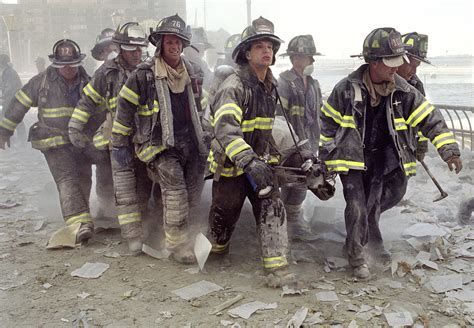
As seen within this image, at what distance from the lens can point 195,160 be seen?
4766 mm

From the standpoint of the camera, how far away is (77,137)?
5.09 metres

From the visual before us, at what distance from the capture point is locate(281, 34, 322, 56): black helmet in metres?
5.62

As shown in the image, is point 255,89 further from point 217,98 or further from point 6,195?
point 6,195

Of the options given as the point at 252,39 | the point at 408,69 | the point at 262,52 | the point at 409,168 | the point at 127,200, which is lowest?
the point at 127,200

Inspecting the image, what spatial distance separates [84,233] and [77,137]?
3.41 ft

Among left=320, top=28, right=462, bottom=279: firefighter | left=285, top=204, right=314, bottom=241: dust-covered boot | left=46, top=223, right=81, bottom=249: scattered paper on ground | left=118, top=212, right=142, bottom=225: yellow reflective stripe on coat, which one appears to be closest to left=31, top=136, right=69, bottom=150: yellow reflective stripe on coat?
left=46, top=223, right=81, bottom=249: scattered paper on ground

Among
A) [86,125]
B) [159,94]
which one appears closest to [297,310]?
[159,94]

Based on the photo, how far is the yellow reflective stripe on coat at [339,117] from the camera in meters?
4.03

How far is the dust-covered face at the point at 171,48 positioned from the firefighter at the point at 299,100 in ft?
4.79

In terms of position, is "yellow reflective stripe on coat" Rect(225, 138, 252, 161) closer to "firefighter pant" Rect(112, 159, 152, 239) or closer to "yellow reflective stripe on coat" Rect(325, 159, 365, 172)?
"yellow reflective stripe on coat" Rect(325, 159, 365, 172)

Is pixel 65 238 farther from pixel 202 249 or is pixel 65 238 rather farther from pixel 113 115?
pixel 202 249

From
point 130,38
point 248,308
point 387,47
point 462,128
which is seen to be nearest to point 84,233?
point 130,38

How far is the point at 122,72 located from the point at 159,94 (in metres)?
0.86

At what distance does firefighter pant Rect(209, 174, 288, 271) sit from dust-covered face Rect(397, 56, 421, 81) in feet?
6.31
